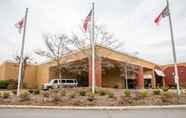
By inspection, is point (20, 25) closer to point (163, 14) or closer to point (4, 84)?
point (163, 14)

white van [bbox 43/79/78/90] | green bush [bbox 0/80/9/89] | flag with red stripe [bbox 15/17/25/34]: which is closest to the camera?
flag with red stripe [bbox 15/17/25/34]

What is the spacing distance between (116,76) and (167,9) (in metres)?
29.8

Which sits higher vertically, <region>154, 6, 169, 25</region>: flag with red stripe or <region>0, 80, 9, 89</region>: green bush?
<region>154, 6, 169, 25</region>: flag with red stripe

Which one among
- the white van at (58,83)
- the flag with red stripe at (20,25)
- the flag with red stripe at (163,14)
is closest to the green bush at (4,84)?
Result: the white van at (58,83)

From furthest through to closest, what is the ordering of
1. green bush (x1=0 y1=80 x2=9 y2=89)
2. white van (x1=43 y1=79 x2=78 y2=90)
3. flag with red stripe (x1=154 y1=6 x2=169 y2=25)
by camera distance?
1. green bush (x1=0 y1=80 x2=9 y2=89)
2. white van (x1=43 y1=79 x2=78 y2=90)
3. flag with red stripe (x1=154 y1=6 x2=169 y2=25)

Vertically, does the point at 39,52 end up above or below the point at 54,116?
above

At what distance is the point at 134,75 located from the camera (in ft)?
140

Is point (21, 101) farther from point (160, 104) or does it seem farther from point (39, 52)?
point (39, 52)

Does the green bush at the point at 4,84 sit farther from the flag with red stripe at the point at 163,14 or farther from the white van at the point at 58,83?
the flag with red stripe at the point at 163,14

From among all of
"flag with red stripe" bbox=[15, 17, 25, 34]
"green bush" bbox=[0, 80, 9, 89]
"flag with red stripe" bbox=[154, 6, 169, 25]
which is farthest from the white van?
"flag with red stripe" bbox=[154, 6, 169, 25]

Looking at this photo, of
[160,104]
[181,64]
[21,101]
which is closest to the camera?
[160,104]

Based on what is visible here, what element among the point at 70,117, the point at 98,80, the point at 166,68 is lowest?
the point at 70,117

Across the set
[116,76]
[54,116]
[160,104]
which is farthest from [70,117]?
[116,76]

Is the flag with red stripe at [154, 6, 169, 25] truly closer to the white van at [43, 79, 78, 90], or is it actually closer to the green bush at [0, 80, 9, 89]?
the white van at [43, 79, 78, 90]
